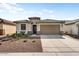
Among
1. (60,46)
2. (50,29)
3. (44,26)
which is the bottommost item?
(60,46)

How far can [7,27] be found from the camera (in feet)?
60.4

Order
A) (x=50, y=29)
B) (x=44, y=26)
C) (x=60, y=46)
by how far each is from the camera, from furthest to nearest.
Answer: (x=44, y=26)
(x=50, y=29)
(x=60, y=46)

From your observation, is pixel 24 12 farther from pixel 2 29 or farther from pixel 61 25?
pixel 2 29

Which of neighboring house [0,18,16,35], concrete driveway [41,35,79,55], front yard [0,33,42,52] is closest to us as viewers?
concrete driveway [41,35,79,55]

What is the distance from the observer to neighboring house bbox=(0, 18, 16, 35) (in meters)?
16.2

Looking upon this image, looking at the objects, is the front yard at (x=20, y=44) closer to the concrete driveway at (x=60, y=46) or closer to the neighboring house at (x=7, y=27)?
the concrete driveway at (x=60, y=46)

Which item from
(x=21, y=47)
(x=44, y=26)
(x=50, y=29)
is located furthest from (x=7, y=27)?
(x=21, y=47)

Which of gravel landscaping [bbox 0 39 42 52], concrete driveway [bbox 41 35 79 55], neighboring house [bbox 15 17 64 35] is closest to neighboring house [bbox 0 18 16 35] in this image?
neighboring house [bbox 15 17 64 35]

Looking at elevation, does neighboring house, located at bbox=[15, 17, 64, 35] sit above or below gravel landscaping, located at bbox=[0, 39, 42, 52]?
above

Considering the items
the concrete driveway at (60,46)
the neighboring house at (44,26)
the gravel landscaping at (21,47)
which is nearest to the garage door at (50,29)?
the neighboring house at (44,26)

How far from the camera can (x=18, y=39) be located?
13641 millimetres

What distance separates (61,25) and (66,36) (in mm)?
1137

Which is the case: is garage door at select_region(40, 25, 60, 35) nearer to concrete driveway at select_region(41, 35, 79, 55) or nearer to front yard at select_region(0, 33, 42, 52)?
concrete driveway at select_region(41, 35, 79, 55)

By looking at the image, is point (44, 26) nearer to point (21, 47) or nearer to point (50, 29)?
point (50, 29)
